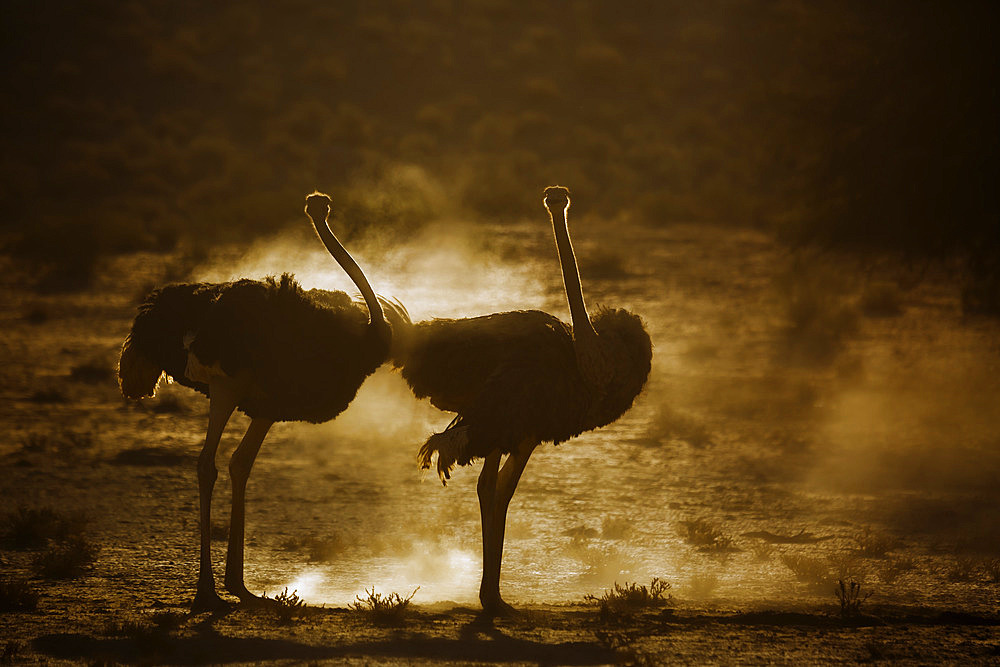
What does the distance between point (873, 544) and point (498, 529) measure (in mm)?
2988

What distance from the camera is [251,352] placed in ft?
22.3

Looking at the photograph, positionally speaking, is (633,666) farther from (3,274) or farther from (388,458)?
(3,274)

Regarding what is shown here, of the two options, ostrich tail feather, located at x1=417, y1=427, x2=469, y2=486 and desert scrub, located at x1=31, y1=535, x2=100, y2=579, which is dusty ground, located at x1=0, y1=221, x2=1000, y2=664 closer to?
desert scrub, located at x1=31, y1=535, x2=100, y2=579

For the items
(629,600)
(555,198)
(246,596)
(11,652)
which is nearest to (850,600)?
(629,600)

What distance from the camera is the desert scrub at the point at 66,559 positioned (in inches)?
301

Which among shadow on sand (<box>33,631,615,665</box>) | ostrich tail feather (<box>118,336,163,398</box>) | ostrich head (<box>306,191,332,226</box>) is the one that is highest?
ostrich head (<box>306,191,332,226</box>)

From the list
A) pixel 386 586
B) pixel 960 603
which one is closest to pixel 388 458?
pixel 386 586

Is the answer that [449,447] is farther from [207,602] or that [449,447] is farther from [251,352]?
[207,602]

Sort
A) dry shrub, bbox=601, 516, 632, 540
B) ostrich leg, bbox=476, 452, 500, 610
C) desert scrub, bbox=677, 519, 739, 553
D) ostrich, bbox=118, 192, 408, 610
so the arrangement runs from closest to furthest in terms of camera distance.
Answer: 1. ostrich, bbox=118, 192, 408, 610
2. ostrich leg, bbox=476, 452, 500, 610
3. desert scrub, bbox=677, 519, 739, 553
4. dry shrub, bbox=601, 516, 632, 540

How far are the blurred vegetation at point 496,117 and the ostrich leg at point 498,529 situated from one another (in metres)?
9.17

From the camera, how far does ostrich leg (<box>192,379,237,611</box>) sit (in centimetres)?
687

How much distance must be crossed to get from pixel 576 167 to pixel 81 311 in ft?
54.5

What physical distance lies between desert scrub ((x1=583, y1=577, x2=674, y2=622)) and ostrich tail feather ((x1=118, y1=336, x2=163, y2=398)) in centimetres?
268

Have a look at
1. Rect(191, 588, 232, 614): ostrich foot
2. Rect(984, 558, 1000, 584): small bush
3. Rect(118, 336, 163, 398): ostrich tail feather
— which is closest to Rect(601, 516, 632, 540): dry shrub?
Rect(984, 558, 1000, 584): small bush
